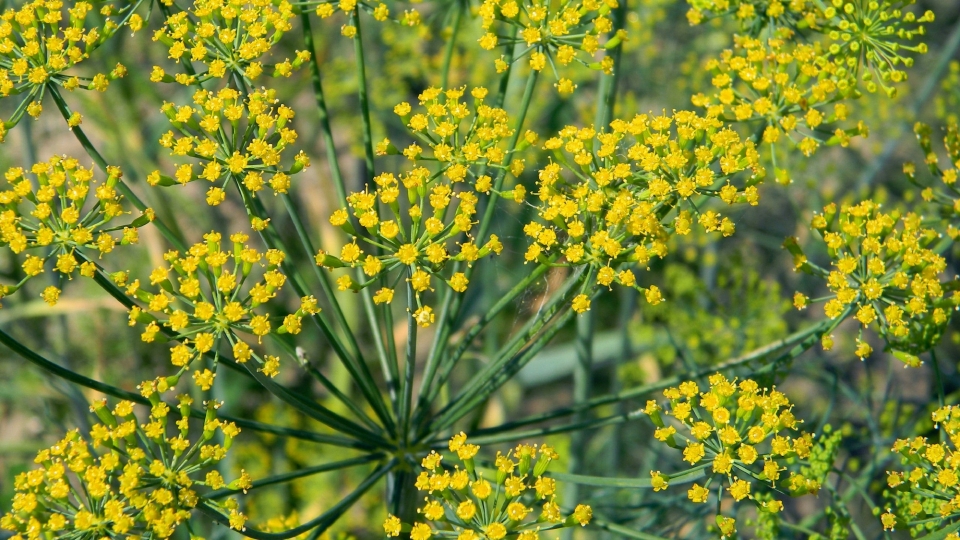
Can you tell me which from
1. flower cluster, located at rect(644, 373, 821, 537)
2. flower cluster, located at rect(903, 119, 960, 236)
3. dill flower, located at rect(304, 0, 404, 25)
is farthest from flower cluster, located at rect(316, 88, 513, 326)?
flower cluster, located at rect(903, 119, 960, 236)

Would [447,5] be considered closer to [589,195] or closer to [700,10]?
[700,10]

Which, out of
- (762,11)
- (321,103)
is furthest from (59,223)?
(762,11)

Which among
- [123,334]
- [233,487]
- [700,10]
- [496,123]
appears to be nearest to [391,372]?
[233,487]

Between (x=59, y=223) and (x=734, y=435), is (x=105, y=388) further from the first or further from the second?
(x=734, y=435)

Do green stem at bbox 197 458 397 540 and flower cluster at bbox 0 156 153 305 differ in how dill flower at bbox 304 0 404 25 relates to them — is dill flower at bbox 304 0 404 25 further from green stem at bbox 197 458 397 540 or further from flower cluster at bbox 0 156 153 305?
green stem at bbox 197 458 397 540

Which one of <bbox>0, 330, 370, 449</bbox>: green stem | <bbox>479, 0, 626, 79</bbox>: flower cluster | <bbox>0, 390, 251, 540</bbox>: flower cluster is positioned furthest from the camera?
<bbox>479, 0, 626, 79</bbox>: flower cluster
